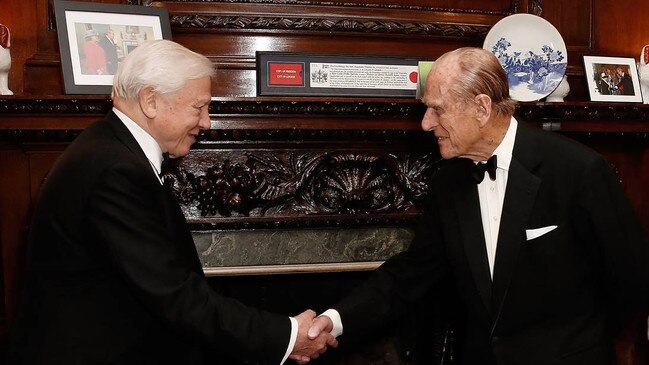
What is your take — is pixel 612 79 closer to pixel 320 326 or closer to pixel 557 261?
pixel 557 261

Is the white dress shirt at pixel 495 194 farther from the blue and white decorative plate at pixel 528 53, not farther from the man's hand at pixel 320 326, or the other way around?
the blue and white decorative plate at pixel 528 53

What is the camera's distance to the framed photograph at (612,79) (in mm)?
3133

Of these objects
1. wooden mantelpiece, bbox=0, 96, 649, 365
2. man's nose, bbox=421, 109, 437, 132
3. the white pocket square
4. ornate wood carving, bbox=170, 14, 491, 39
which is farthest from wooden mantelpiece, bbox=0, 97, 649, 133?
the white pocket square

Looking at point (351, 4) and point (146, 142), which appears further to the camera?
point (351, 4)

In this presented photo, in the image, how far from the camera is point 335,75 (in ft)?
9.19

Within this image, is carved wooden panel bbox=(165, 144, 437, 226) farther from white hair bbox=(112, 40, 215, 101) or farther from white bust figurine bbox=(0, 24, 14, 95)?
white hair bbox=(112, 40, 215, 101)

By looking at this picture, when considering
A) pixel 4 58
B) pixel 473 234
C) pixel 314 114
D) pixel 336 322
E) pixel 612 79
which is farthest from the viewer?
pixel 612 79

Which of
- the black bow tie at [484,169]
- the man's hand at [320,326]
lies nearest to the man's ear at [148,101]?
the man's hand at [320,326]

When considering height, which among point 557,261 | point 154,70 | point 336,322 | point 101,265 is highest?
point 154,70

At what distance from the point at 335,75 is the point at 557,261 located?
128cm

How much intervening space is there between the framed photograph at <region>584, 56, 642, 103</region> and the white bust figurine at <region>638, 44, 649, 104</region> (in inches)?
0.9

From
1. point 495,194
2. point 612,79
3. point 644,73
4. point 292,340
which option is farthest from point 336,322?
point 644,73

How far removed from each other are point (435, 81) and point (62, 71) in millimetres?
1407

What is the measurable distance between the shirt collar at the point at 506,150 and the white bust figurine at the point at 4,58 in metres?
1.80
